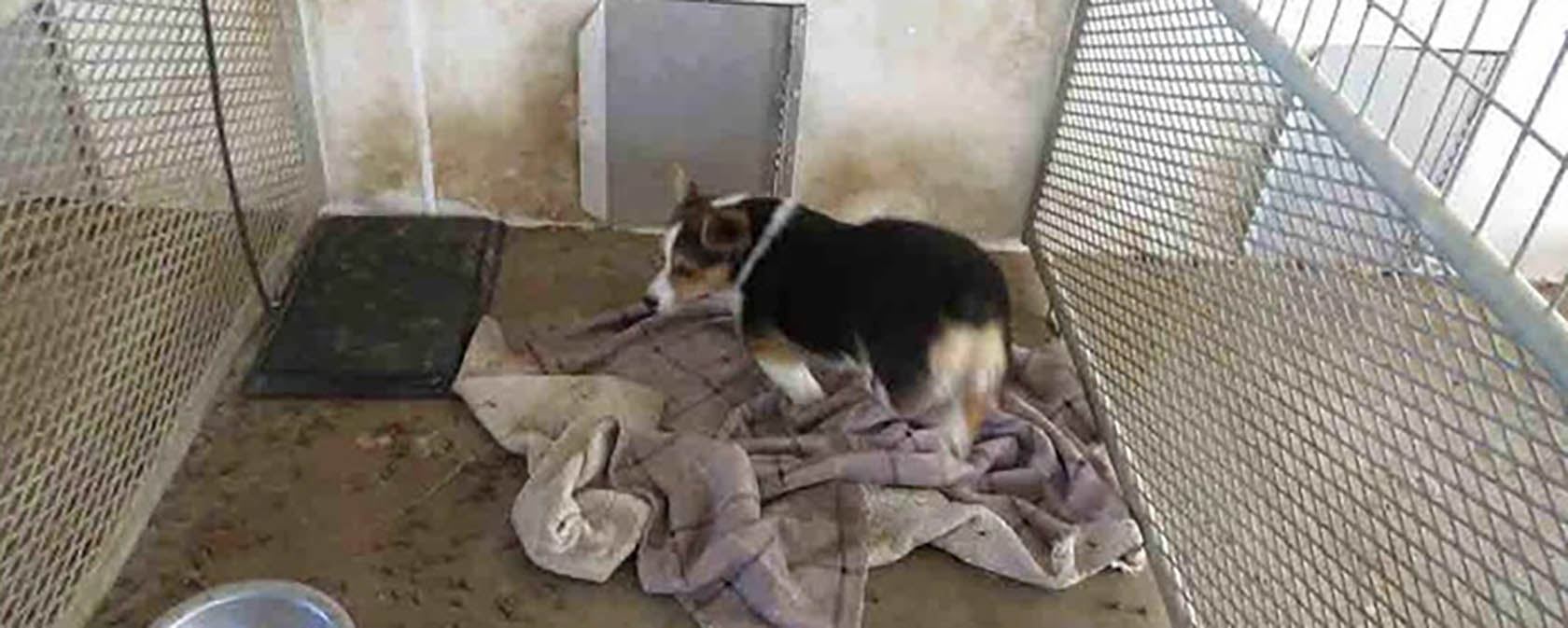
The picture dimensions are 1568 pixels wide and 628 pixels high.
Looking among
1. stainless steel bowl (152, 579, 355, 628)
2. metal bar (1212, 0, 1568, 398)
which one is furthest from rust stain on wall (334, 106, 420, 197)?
metal bar (1212, 0, 1568, 398)

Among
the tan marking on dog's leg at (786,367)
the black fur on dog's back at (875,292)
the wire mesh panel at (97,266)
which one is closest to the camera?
the wire mesh panel at (97,266)

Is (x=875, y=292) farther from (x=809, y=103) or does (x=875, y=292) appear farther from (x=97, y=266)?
(x=97, y=266)

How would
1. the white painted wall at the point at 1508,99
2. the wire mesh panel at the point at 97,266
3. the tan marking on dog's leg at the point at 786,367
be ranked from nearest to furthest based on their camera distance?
the wire mesh panel at the point at 97,266
the tan marking on dog's leg at the point at 786,367
the white painted wall at the point at 1508,99

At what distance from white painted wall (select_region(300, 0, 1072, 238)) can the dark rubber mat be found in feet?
0.37

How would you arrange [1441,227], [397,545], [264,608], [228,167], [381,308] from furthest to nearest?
[381,308] → [228,167] → [397,545] → [264,608] → [1441,227]

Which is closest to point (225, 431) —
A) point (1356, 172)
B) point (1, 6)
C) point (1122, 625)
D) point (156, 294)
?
point (156, 294)

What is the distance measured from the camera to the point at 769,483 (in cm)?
172

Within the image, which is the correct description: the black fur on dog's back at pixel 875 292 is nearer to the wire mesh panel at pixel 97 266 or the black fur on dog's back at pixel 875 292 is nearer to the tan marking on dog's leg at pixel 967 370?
the tan marking on dog's leg at pixel 967 370

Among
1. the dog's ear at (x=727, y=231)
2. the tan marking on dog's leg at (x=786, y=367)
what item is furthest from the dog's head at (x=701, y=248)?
the tan marking on dog's leg at (x=786, y=367)

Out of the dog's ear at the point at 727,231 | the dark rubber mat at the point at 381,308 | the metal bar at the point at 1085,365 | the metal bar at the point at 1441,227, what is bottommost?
the dark rubber mat at the point at 381,308

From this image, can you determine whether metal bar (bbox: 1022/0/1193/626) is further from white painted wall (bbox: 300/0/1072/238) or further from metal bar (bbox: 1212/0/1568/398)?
metal bar (bbox: 1212/0/1568/398)

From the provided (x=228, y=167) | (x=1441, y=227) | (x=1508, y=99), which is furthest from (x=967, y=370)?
(x=1508, y=99)

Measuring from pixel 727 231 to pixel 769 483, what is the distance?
1.21 ft

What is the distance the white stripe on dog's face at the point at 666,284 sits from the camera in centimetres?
184
